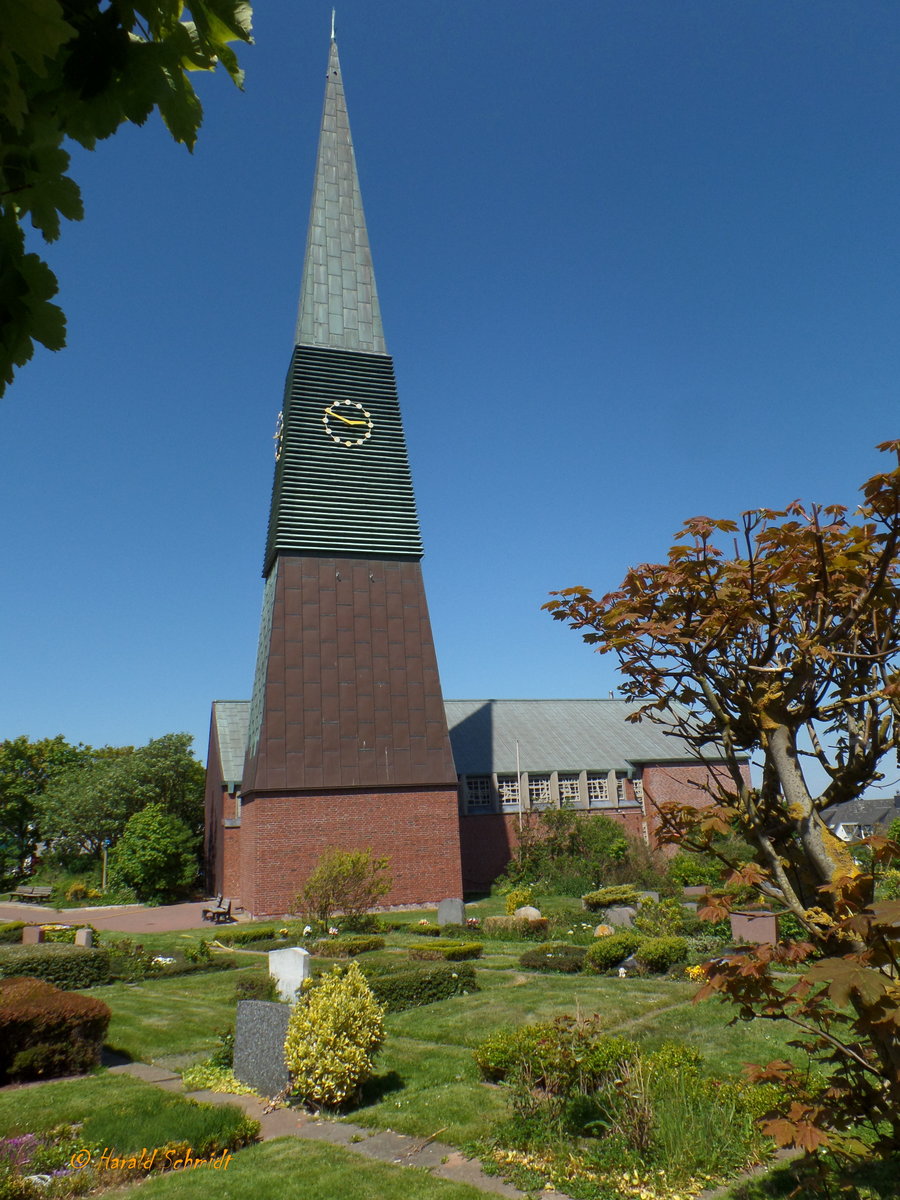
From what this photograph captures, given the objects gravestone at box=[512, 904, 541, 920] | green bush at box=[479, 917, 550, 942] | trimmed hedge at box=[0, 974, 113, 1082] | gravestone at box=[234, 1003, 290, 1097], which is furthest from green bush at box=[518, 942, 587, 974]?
trimmed hedge at box=[0, 974, 113, 1082]

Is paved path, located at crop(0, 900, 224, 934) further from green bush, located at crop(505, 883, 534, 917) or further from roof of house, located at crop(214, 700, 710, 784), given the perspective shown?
green bush, located at crop(505, 883, 534, 917)

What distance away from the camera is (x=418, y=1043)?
41.3 ft

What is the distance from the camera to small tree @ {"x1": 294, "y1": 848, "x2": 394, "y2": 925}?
25469 mm

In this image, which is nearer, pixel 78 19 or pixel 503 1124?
pixel 78 19

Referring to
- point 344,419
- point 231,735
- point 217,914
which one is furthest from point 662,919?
point 231,735

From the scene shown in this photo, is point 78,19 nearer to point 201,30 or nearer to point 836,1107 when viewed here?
point 201,30

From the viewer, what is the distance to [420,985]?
1533 centimetres

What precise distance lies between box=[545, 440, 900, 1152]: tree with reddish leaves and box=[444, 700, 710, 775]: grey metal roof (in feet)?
113

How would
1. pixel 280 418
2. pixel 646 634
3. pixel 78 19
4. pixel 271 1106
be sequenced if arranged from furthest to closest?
pixel 280 418, pixel 271 1106, pixel 646 634, pixel 78 19

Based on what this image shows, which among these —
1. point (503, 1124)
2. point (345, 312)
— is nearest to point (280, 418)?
point (345, 312)

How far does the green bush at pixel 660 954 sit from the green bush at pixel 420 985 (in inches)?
149

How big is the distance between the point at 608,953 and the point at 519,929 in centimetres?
636

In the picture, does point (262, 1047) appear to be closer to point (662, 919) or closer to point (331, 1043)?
point (331, 1043)

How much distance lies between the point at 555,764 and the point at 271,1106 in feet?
106
